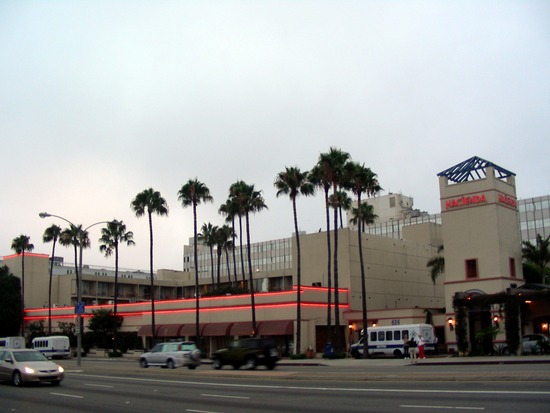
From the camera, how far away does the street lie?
16188 millimetres

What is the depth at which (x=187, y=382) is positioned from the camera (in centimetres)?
2745


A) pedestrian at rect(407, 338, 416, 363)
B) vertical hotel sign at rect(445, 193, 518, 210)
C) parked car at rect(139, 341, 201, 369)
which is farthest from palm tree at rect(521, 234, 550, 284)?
parked car at rect(139, 341, 201, 369)

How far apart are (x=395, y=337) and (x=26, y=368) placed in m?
30.5

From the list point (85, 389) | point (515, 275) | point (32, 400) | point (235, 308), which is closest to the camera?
point (32, 400)

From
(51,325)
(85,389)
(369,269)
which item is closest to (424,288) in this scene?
(369,269)

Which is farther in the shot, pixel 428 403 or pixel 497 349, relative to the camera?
pixel 497 349

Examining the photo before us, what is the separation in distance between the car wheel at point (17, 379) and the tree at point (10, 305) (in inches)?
2657

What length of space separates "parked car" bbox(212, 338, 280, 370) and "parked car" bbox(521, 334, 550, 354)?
1688cm

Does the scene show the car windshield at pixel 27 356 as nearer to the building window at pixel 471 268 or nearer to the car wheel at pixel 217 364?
the car wheel at pixel 217 364

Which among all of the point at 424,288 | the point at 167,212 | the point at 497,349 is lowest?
the point at 497,349

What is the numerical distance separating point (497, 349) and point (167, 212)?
39.2m

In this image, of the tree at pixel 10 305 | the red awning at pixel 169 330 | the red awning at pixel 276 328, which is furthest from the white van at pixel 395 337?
the tree at pixel 10 305

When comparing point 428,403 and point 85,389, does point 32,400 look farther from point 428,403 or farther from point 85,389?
point 428,403

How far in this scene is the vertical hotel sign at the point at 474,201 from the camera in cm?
5138
